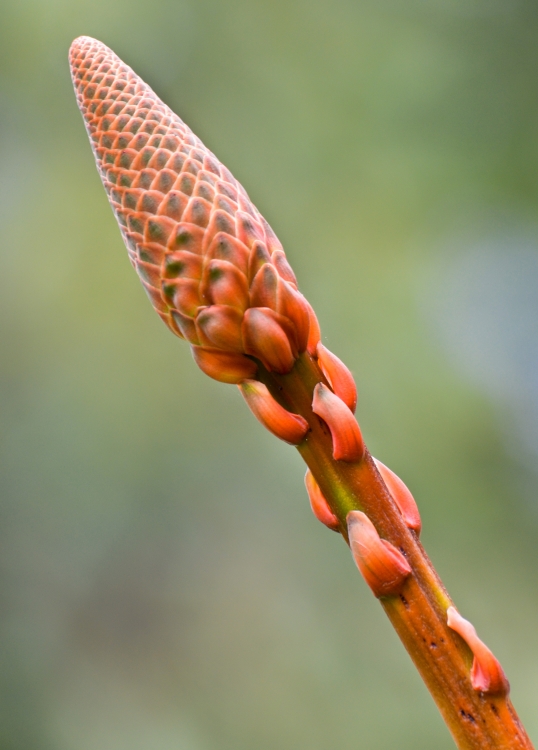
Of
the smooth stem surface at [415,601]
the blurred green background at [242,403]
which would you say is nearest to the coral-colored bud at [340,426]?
the smooth stem surface at [415,601]

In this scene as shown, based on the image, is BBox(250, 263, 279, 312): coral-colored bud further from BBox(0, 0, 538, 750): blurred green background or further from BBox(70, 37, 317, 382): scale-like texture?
BBox(0, 0, 538, 750): blurred green background

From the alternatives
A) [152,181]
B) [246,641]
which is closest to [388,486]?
[152,181]

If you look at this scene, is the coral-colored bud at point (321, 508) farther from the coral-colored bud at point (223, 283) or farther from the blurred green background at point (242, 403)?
the blurred green background at point (242, 403)

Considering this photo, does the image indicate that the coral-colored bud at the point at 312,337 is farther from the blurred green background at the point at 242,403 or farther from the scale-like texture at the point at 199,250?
the blurred green background at the point at 242,403

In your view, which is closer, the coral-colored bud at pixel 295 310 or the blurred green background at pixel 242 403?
the coral-colored bud at pixel 295 310

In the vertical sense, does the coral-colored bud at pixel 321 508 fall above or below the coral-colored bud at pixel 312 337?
below

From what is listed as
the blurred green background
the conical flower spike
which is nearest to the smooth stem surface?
the conical flower spike
